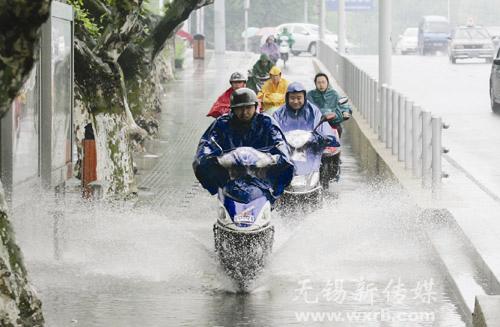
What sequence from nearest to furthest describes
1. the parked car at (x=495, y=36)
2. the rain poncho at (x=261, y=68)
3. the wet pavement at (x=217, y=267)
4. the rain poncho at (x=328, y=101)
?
1. the wet pavement at (x=217, y=267)
2. the rain poncho at (x=328, y=101)
3. the rain poncho at (x=261, y=68)
4. the parked car at (x=495, y=36)

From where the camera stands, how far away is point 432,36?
7494 cm

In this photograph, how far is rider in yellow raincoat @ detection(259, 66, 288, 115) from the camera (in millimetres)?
20219

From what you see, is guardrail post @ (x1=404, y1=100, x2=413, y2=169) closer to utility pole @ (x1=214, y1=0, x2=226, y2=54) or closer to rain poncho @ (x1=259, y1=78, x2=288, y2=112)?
rain poncho @ (x1=259, y1=78, x2=288, y2=112)

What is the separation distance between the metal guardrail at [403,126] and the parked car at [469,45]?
2634 centimetres

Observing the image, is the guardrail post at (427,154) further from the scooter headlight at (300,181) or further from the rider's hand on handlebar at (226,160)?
the rider's hand on handlebar at (226,160)

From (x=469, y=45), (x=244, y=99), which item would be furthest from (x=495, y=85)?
(x=469, y=45)

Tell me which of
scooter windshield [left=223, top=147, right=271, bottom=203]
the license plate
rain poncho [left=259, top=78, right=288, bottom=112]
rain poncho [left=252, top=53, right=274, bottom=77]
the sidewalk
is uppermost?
A: rain poncho [left=252, top=53, right=274, bottom=77]

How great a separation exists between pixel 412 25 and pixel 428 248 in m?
107

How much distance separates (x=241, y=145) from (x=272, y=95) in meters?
7.82

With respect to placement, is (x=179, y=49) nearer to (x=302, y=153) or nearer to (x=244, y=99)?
(x=302, y=153)

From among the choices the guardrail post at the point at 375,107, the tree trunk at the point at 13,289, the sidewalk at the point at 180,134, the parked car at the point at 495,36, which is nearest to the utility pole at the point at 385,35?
the guardrail post at the point at 375,107

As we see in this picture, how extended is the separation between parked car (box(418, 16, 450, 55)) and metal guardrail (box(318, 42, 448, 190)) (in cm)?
4095

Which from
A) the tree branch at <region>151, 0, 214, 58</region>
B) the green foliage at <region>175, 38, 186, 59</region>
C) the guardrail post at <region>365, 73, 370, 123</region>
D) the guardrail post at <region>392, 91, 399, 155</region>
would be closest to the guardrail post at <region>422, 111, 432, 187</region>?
the guardrail post at <region>392, 91, 399, 155</region>

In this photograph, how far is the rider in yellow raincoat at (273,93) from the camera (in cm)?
2022
